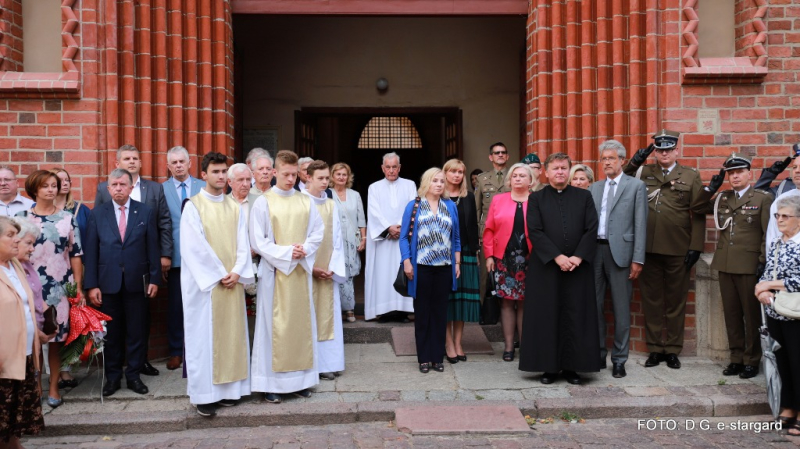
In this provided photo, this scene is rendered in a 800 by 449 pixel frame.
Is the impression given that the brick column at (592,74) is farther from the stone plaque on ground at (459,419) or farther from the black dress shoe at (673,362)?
the stone plaque on ground at (459,419)

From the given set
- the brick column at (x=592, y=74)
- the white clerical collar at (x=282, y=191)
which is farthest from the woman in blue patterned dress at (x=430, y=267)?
the brick column at (x=592, y=74)

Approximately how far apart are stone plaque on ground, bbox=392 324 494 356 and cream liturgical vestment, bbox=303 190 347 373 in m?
0.96

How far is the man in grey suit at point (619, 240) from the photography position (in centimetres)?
702

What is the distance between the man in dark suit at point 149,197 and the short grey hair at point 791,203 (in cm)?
486

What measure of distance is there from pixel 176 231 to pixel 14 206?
1351 millimetres

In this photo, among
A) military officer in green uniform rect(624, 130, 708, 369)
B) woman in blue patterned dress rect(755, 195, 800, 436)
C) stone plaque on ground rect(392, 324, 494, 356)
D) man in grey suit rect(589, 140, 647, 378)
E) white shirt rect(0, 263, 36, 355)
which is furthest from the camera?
stone plaque on ground rect(392, 324, 494, 356)

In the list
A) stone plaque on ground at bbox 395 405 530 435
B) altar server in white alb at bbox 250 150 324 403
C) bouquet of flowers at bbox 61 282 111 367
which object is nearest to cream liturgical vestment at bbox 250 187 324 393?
altar server in white alb at bbox 250 150 324 403

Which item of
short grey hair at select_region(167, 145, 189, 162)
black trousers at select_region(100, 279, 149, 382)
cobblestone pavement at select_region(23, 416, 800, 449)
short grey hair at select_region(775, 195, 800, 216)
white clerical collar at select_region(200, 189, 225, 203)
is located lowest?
cobblestone pavement at select_region(23, 416, 800, 449)

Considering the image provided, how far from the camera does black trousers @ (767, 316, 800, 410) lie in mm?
5617

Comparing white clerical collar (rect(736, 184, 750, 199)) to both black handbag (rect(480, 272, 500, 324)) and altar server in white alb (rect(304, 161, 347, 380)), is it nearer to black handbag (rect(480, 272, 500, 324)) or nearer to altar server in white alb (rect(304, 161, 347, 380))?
black handbag (rect(480, 272, 500, 324))

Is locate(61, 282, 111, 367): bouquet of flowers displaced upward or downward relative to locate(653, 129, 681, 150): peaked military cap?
downward

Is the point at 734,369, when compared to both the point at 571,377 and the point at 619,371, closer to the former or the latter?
the point at 619,371

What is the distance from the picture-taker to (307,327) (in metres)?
6.44

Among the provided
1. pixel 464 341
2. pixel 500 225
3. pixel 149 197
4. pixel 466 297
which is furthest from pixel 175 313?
pixel 500 225
